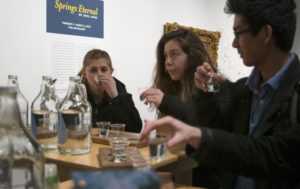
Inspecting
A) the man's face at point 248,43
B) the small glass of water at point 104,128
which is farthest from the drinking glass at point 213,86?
the small glass of water at point 104,128

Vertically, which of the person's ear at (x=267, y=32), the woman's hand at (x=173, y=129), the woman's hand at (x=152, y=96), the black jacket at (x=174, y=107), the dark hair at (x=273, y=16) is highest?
the dark hair at (x=273, y=16)

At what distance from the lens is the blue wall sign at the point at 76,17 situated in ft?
9.97

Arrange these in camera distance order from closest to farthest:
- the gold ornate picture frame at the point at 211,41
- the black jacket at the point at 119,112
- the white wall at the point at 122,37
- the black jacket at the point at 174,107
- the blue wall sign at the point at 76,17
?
the black jacket at the point at 174,107
the black jacket at the point at 119,112
the white wall at the point at 122,37
the blue wall sign at the point at 76,17
the gold ornate picture frame at the point at 211,41

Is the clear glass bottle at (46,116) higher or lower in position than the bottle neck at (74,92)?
lower

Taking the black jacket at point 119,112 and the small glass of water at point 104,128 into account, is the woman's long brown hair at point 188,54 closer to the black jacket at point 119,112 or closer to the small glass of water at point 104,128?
the black jacket at point 119,112

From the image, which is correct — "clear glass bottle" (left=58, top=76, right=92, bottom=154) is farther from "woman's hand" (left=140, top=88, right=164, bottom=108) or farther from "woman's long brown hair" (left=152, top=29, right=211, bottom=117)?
"woman's long brown hair" (left=152, top=29, right=211, bottom=117)

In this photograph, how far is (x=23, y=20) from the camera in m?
2.79

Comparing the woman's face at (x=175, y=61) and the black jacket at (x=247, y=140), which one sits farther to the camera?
the woman's face at (x=175, y=61)

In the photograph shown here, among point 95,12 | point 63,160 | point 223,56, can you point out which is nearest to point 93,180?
point 63,160

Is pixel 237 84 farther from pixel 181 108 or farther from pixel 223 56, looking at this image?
pixel 223 56

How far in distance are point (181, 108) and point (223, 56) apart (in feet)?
12.1

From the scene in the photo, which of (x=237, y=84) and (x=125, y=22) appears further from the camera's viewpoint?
(x=125, y=22)

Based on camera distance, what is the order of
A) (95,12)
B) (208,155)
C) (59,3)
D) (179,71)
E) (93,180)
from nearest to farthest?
(93,180) < (208,155) < (179,71) < (59,3) < (95,12)

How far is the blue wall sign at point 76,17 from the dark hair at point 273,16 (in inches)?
85.9
